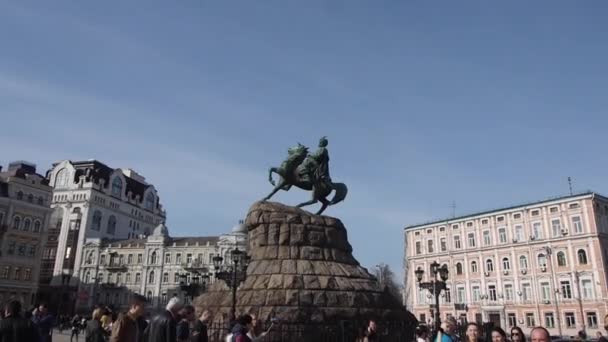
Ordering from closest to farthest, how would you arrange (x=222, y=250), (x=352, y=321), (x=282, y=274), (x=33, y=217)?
(x=352, y=321)
(x=282, y=274)
(x=33, y=217)
(x=222, y=250)

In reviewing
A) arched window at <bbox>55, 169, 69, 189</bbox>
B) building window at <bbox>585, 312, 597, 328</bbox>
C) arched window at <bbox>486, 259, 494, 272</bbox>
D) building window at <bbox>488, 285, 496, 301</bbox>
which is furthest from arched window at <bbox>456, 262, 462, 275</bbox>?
arched window at <bbox>55, 169, 69, 189</bbox>

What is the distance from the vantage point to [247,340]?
701cm

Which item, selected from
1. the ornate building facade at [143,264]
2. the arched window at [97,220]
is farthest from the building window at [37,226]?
the arched window at [97,220]

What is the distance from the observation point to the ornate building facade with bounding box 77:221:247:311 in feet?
221

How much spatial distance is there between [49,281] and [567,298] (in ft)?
218

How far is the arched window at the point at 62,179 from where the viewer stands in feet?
252

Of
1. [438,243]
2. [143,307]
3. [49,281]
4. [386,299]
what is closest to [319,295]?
[386,299]

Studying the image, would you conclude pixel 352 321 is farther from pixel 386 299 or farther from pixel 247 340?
pixel 247 340

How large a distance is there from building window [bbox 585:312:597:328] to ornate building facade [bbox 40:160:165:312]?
62.0 metres

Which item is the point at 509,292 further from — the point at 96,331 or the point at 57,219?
the point at 57,219

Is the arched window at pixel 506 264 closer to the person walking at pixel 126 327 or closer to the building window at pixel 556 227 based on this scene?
the building window at pixel 556 227

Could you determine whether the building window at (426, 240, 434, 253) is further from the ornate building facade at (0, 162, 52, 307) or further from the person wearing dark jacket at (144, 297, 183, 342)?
the person wearing dark jacket at (144, 297, 183, 342)

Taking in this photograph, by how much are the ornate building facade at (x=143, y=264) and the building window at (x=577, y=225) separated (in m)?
39.3

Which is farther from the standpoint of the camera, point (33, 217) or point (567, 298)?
point (33, 217)
